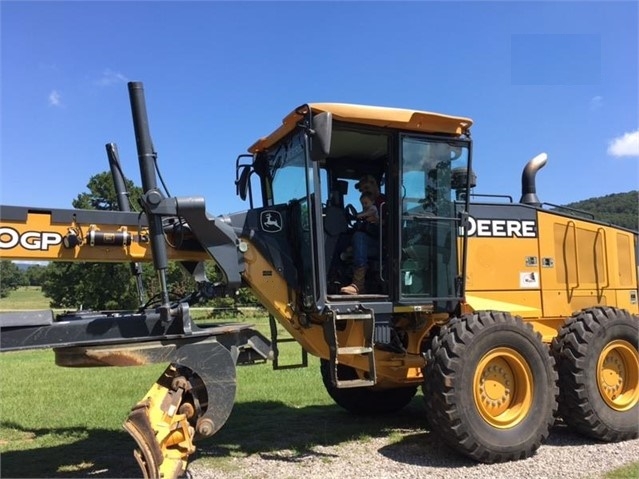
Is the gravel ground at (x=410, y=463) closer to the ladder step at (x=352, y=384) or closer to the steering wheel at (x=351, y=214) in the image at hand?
the ladder step at (x=352, y=384)

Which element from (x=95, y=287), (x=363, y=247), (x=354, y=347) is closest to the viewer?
(x=354, y=347)

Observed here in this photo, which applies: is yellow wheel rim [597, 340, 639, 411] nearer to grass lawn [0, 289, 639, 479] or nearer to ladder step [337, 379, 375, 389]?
grass lawn [0, 289, 639, 479]

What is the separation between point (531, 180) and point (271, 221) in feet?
12.7

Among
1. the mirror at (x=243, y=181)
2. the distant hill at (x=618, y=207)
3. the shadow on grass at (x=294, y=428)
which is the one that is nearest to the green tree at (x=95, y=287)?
the distant hill at (x=618, y=207)

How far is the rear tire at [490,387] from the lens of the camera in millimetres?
5688

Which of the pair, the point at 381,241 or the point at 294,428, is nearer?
the point at 381,241

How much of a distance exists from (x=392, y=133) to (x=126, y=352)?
3.33 meters

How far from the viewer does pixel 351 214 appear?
6.80 m

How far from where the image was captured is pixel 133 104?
500 cm

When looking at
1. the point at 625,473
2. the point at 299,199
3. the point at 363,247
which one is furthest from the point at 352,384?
the point at 625,473

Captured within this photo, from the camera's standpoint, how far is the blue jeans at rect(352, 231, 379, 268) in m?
6.37

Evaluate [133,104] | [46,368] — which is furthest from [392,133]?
[46,368]

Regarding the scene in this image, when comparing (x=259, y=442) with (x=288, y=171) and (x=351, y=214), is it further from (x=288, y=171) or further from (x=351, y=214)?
(x=288, y=171)

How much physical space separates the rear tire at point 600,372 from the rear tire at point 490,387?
48 cm
